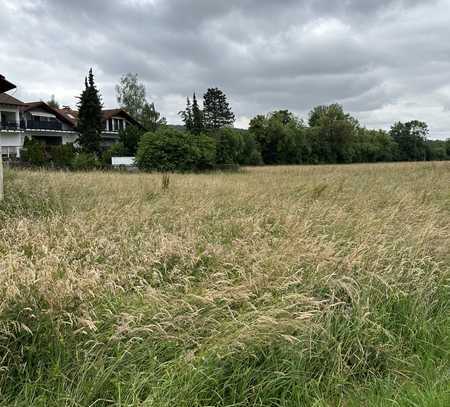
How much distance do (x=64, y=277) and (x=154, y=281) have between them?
2.48 ft

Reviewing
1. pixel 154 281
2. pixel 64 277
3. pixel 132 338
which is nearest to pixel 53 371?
pixel 132 338

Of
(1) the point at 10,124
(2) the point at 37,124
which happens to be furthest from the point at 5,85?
(2) the point at 37,124

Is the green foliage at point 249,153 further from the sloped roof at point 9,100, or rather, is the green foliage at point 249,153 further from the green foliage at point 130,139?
the sloped roof at point 9,100

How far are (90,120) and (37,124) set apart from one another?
8.48 meters

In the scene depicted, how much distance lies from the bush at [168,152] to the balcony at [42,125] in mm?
24612

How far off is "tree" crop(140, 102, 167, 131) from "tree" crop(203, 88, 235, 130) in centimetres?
908

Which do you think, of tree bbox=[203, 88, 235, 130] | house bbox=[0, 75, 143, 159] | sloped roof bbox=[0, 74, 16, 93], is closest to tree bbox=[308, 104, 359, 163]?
tree bbox=[203, 88, 235, 130]

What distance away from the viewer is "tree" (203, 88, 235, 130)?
211ft

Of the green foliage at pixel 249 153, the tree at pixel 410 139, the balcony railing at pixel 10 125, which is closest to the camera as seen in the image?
the balcony railing at pixel 10 125

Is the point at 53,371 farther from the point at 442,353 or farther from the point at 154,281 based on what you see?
the point at 442,353

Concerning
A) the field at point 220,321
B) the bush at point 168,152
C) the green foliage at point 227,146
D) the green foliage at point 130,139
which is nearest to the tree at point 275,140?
the green foliage at point 227,146

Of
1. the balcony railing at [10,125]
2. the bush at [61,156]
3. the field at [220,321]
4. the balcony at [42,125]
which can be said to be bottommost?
the field at [220,321]

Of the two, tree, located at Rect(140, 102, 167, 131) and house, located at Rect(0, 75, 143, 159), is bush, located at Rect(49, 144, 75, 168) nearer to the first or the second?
house, located at Rect(0, 75, 143, 159)

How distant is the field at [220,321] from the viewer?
216 centimetres
